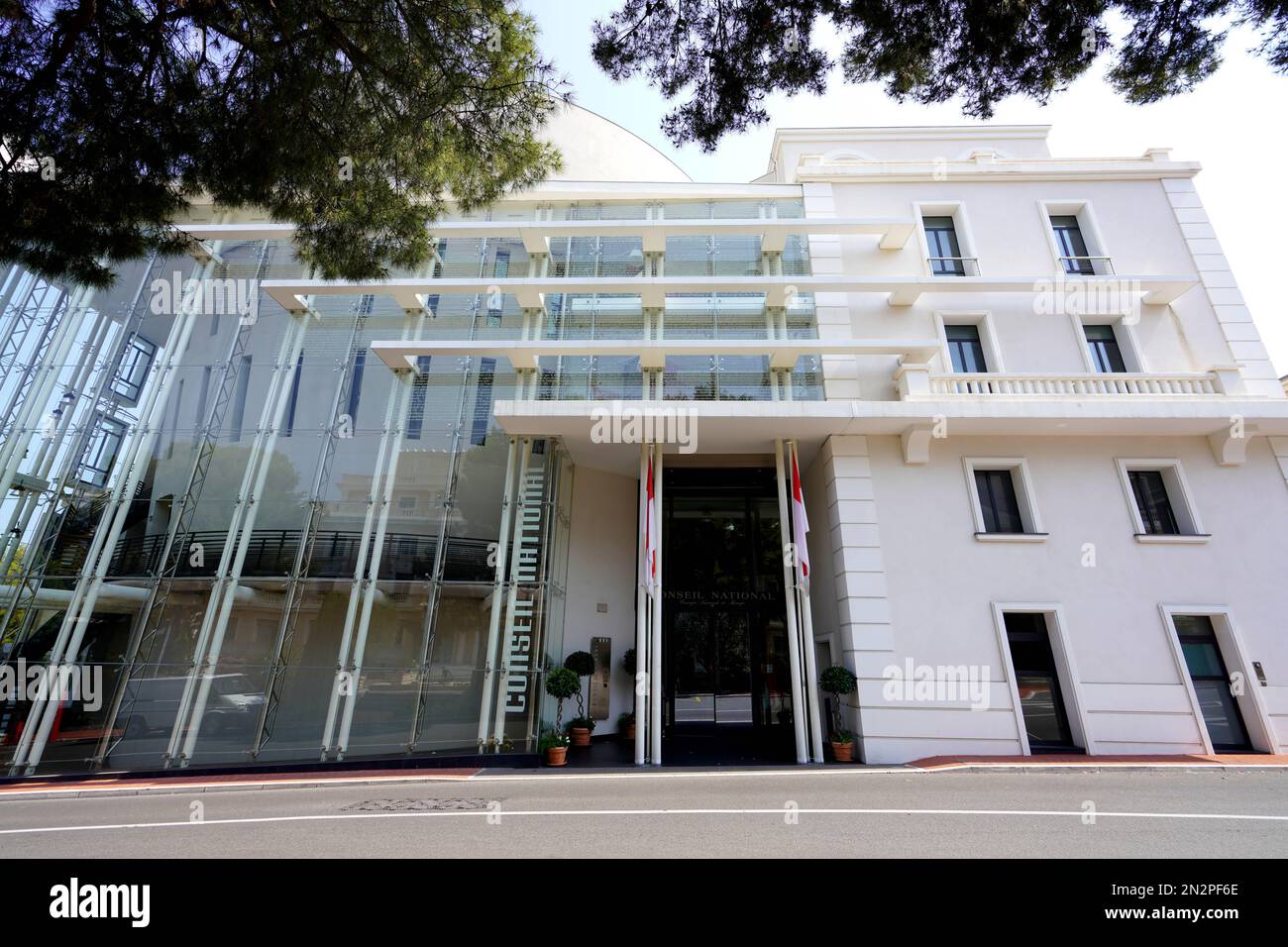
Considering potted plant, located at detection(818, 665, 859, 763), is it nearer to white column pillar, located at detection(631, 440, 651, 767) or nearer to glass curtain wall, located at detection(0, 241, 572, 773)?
white column pillar, located at detection(631, 440, 651, 767)

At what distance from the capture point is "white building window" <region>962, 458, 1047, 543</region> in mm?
12438

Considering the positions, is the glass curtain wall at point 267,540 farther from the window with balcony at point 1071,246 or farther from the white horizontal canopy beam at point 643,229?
the window with balcony at point 1071,246

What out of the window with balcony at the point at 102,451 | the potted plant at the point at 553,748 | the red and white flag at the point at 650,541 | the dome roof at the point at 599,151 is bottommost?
the potted plant at the point at 553,748

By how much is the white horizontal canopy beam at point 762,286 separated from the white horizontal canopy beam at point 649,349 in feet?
4.47

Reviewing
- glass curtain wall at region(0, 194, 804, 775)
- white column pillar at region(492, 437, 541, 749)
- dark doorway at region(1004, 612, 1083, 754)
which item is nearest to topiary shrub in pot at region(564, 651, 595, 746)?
glass curtain wall at region(0, 194, 804, 775)

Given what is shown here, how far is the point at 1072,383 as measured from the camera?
13.1 meters

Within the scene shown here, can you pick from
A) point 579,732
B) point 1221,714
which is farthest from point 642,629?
point 1221,714

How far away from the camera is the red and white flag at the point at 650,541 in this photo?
12250 mm

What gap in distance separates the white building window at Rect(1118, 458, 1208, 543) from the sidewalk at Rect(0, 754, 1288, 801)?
4.24 m

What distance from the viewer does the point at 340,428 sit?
13586 millimetres

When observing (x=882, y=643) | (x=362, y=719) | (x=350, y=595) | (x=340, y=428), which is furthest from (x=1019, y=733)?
(x=340, y=428)

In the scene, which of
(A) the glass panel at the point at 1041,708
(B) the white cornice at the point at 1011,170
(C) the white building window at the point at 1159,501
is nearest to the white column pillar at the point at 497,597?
(A) the glass panel at the point at 1041,708

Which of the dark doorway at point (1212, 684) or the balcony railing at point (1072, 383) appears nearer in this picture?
the dark doorway at point (1212, 684)
